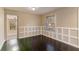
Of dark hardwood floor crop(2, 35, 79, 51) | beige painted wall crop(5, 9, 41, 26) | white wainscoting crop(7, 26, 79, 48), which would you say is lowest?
dark hardwood floor crop(2, 35, 79, 51)

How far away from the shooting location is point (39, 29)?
179 cm

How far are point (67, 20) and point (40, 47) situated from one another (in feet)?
2.58

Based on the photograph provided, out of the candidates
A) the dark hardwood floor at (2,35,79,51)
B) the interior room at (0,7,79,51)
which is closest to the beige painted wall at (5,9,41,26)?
the interior room at (0,7,79,51)

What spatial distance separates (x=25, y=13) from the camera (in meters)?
1.74

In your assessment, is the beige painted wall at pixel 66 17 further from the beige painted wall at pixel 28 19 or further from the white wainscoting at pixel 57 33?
the beige painted wall at pixel 28 19

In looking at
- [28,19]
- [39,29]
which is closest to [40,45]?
[39,29]

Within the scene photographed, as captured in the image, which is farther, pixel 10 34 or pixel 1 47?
pixel 10 34

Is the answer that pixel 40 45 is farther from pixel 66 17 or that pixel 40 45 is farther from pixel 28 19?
pixel 66 17

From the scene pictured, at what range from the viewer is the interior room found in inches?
63.5

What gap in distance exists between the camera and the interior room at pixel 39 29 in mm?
1612

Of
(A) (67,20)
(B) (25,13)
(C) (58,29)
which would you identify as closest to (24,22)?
(B) (25,13)

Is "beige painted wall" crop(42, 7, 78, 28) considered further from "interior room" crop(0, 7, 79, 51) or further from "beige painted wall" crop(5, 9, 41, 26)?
"beige painted wall" crop(5, 9, 41, 26)

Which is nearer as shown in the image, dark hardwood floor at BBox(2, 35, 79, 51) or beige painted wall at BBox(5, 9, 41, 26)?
dark hardwood floor at BBox(2, 35, 79, 51)
